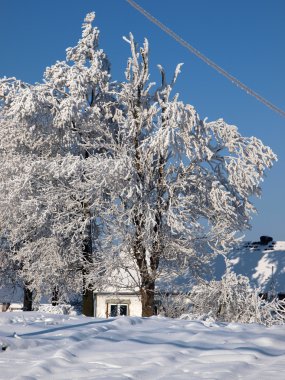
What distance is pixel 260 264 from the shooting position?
32594 mm

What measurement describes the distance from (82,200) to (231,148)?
5.31 m

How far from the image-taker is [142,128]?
22672mm

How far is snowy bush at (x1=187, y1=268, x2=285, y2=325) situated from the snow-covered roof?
26.0 ft

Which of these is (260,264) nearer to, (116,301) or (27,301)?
(116,301)

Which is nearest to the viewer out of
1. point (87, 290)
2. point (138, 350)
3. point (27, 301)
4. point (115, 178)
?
point (138, 350)

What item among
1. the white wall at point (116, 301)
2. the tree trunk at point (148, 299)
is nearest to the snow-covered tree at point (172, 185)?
the tree trunk at point (148, 299)

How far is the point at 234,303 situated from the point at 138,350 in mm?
14064

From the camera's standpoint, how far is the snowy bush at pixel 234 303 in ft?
69.5

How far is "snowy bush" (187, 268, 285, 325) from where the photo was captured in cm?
2117

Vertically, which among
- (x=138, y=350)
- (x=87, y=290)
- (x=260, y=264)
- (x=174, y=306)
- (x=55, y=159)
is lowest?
(x=138, y=350)

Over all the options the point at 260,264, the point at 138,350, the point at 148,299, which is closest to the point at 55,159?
the point at 148,299

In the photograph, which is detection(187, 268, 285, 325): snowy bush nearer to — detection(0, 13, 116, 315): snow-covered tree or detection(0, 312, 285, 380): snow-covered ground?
detection(0, 13, 116, 315): snow-covered tree

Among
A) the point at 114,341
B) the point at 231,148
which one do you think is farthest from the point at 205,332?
the point at 231,148

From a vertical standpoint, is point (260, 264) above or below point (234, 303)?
above
